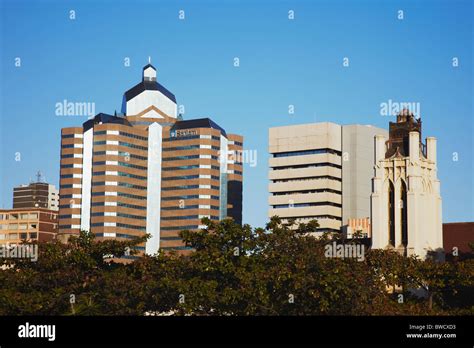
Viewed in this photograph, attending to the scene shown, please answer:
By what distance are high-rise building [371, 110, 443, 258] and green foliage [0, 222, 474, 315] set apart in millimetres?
46006

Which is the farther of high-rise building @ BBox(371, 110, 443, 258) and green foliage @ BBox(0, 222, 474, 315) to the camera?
high-rise building @ BBox(371, 110, 443, 258)

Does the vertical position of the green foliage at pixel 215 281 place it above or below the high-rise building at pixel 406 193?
below

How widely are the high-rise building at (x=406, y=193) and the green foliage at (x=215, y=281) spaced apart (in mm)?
46006

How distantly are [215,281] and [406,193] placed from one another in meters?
70.1

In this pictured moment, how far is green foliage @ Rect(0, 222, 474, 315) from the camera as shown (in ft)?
254

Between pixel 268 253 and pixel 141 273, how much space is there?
37.5ft

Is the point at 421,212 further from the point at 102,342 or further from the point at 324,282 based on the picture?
the point at 102,342

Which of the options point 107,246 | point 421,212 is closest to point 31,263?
point 107,246

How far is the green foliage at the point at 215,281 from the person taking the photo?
77.4 metres

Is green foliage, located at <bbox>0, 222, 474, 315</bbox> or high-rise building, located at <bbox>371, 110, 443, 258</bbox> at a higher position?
high-rise building, located at <bbox>371, 110, 443, 258</bbox>

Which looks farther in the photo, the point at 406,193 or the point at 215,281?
the point at 406,193

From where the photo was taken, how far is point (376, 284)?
8612 centimetres

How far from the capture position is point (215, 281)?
80.9m

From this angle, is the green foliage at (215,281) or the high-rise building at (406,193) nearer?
the green foliage at (215,281)
